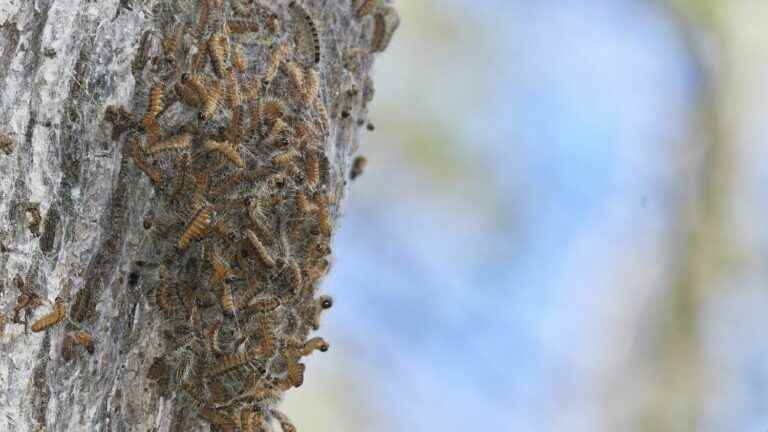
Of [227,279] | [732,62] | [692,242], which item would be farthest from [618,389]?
[227,279]

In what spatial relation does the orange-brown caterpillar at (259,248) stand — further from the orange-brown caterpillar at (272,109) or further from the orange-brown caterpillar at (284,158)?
the orange-brown caterpillar at (272,109)

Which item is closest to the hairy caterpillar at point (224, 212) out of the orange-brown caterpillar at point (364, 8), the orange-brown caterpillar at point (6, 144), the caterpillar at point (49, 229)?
the caterpillar at point (49, 229)

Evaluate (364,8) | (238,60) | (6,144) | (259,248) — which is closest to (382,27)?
(364,8)

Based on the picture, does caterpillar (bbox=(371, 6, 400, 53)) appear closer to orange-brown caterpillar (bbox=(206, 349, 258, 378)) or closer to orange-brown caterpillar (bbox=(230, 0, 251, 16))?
orange-brown caterpillar (bbox=(230, 0, 251, 16))

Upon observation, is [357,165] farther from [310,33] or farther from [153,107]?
[153,107]

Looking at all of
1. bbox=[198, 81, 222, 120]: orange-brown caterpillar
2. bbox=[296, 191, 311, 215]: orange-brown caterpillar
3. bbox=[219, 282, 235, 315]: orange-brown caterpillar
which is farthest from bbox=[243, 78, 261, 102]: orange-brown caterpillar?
bbox=[219, 282, 235, 315]: orange-brown caterpillar

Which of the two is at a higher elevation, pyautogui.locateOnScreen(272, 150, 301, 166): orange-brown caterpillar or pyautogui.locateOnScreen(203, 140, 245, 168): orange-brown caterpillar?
pyautogui.locateOnScreen(272, 150, 301, 166): orange-brown caterpillar
